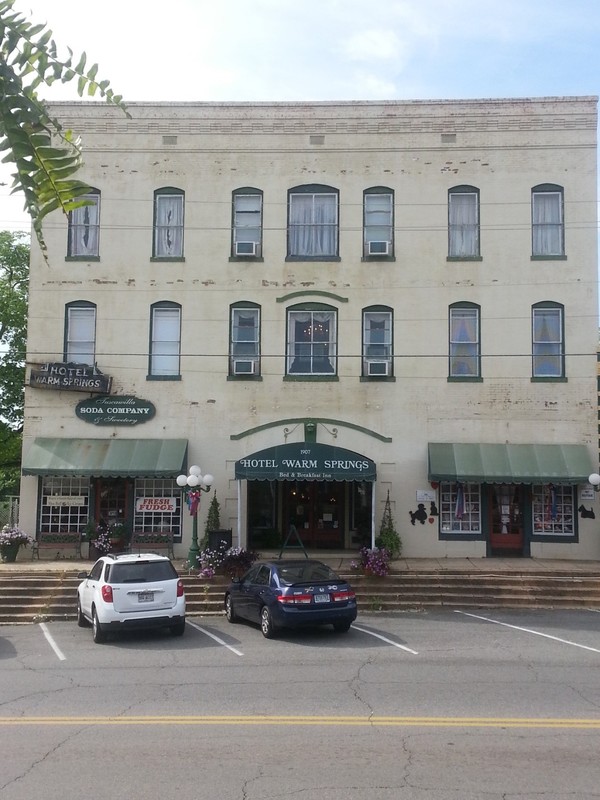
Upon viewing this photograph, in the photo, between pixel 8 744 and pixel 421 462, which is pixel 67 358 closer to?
pixel 421 462

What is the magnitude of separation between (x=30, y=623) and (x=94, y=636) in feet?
10.1

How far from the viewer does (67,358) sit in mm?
23391

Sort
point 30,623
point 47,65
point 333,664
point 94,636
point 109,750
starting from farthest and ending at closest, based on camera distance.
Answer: point 30,623 → point 94,636 → point 333,664 → point 109,750 → point 47,65

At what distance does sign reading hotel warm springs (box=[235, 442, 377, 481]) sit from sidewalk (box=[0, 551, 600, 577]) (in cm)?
244

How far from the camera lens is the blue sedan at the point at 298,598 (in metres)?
14.9

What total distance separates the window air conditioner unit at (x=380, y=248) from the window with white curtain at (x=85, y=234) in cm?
813

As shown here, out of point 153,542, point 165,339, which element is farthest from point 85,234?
point 153,542

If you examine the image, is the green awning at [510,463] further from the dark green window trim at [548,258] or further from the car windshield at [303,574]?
the car windshield at [303,574]

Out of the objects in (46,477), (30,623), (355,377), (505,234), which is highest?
(505,234)

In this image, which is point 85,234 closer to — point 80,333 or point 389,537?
point 80,333

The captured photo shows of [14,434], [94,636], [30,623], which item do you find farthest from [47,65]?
[14,434]

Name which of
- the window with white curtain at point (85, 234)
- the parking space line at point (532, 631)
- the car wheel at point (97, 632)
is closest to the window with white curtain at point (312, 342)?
the window with white curtain at point (85, 234)

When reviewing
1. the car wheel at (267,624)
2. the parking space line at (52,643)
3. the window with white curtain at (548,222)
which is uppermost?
the window with white curtain at (548,222)

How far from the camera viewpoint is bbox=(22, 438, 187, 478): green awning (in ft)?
71.5
